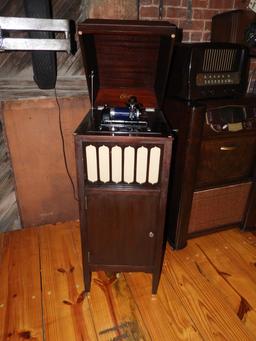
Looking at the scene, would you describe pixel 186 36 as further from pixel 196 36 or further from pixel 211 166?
pixel 211 166

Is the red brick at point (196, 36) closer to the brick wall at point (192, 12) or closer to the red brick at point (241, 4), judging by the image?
the brick wall at point (192, 12)

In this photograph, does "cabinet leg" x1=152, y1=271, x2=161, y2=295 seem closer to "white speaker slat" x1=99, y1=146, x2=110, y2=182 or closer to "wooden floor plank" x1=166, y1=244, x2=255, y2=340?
"wooden floor plank" x1=166, y1=244, x2=255, y2=340

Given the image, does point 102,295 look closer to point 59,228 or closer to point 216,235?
point 59,228

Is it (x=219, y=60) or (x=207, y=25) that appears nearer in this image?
(x=219, y=60)

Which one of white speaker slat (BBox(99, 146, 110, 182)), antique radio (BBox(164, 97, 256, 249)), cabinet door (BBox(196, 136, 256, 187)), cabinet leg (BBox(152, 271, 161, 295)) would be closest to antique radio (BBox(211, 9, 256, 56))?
antique radio (BBox(164, 97, 256, 249))

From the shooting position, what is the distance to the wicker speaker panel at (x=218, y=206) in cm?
167

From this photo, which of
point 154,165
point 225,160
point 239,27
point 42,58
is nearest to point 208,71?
point 239,27

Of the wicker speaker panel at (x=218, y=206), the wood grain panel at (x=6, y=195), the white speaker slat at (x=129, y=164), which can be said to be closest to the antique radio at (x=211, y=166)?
the wicker speaker panel at (x=218, y=206)

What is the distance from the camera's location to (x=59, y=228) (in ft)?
6.46

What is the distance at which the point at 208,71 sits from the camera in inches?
55.4

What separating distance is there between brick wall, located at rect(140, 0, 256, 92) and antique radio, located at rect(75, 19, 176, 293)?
44 cm

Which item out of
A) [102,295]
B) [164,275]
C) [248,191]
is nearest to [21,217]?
[102,295]

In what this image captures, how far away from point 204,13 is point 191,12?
0.32ft

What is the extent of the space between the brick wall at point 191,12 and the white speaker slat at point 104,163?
1010 millimetres
